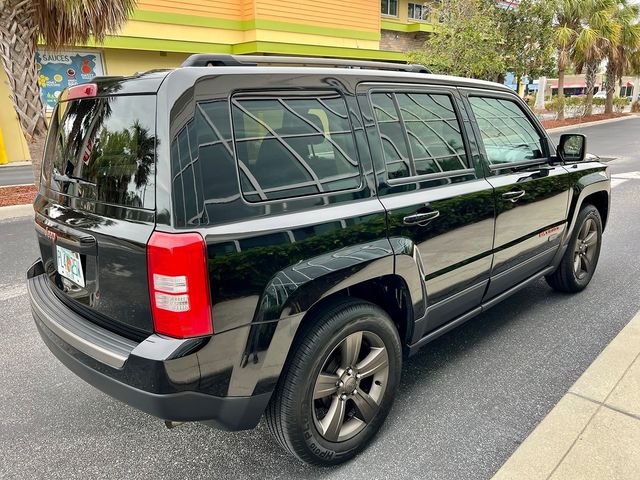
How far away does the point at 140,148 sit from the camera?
1941mm

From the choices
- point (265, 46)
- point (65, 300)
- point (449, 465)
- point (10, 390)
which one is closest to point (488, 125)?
point (449, 465)

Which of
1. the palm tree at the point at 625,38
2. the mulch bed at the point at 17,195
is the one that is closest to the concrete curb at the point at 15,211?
the mulch bed at the point at 17,195

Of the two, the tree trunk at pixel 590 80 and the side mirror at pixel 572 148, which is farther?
the tree trunk at pixel 590 80

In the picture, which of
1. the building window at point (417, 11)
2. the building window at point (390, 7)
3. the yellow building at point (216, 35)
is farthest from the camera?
the building window at point (417, 11)

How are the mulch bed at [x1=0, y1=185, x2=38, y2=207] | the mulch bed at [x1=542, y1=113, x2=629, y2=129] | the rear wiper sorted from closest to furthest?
the rear wiper
the mulch bed at [x1=0, y1=185, x2=38, y2=207]
the mulch bed at [x1=542, y1=113, x2=629, y2=129]

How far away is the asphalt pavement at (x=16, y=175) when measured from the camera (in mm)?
11694

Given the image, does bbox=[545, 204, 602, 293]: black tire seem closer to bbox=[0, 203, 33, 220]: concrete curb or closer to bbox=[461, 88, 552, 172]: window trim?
bbox=[461, 88, 552, 172]: window trim

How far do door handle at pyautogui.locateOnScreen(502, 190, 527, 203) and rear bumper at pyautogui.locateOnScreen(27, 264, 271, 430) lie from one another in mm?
2045

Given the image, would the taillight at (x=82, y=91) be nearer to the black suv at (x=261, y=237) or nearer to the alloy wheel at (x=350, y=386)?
the black suv at (x=261, y=237)

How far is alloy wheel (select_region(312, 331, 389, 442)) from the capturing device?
2.27 m

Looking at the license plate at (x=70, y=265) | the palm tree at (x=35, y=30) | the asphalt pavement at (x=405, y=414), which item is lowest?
the asphalt pavement at (x=405, y=414)

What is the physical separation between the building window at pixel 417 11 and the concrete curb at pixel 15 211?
81.0 ft

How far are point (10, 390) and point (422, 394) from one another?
8.48 feet

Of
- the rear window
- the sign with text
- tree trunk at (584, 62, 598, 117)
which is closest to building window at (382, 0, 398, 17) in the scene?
tree trunk at (584, 62, 598, 117)
